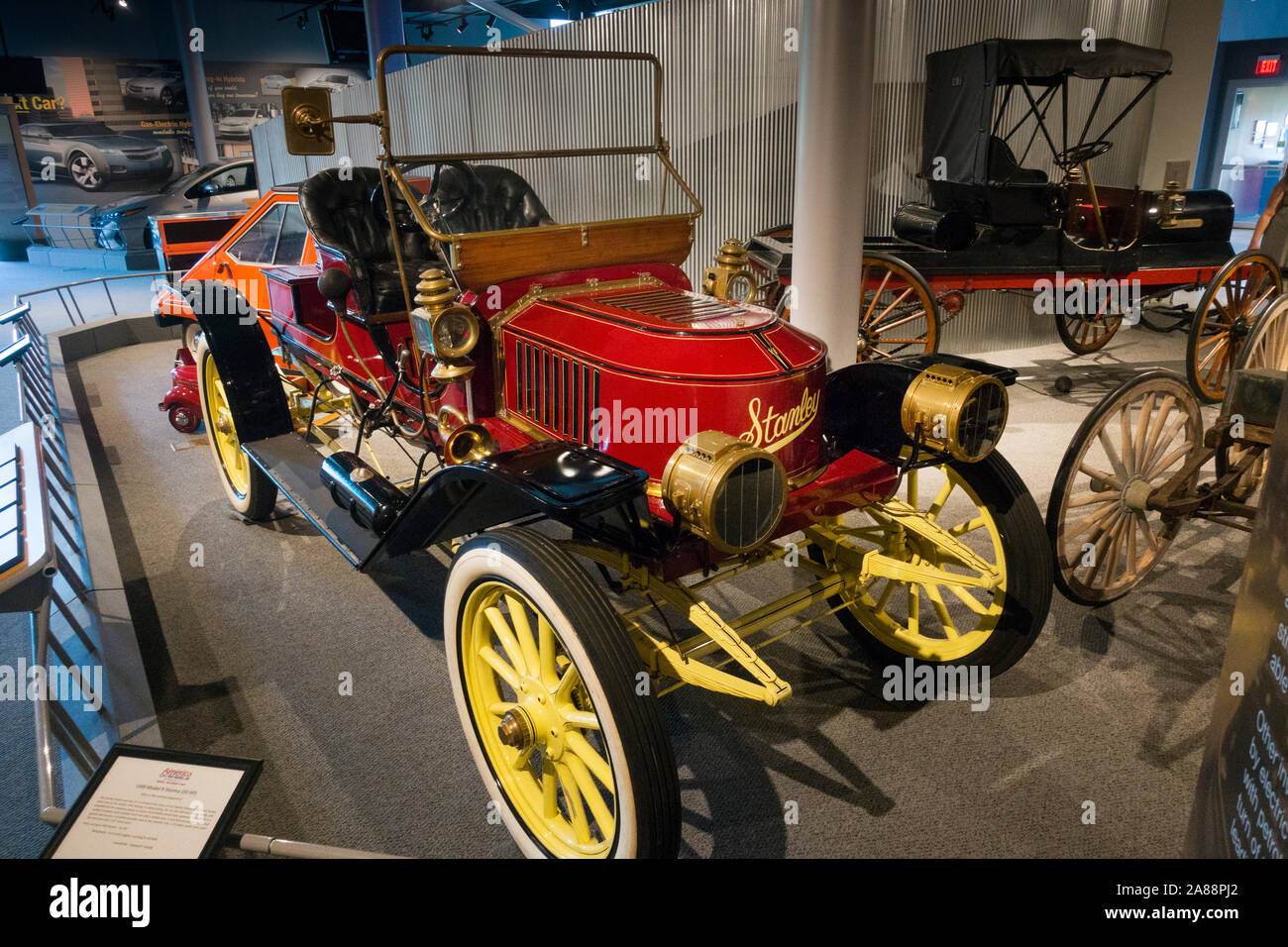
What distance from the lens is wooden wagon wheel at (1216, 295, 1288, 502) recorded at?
2.83m

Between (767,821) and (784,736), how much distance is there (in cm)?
33

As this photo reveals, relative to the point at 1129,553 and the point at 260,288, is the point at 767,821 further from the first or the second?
the point at 260,288

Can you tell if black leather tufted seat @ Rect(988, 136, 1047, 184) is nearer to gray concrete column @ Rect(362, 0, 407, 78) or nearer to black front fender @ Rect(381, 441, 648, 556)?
black front fender @ Rect(381, 441, 648, 556)

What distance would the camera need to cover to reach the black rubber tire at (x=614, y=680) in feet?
5.14

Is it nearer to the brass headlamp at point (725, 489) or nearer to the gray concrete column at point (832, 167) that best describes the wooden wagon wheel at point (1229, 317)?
the gray concrete column at point (832, 167)

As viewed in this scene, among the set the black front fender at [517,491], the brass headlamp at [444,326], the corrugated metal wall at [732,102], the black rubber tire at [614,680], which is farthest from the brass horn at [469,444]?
the corrugated metal wall at [732,102]

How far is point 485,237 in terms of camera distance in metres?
2.52

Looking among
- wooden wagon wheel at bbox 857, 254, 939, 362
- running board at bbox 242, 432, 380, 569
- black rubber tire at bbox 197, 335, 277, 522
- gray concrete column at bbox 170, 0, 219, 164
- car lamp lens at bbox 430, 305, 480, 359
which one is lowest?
black rubber tire at bbox 197, 335, 277, 522

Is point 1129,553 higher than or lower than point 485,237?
lower

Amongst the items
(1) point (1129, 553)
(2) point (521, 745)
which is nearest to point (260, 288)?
(2) point (521, 745)

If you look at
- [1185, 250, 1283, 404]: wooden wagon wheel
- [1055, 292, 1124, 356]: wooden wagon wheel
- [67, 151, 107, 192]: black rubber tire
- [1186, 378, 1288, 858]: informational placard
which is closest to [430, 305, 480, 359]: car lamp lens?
[1186, 378, 1288, 858]: informational placard

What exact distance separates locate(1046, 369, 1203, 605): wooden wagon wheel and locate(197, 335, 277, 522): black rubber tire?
3082mm

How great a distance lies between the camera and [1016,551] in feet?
7.39

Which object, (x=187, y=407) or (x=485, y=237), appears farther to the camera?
(x=187, y=407)
